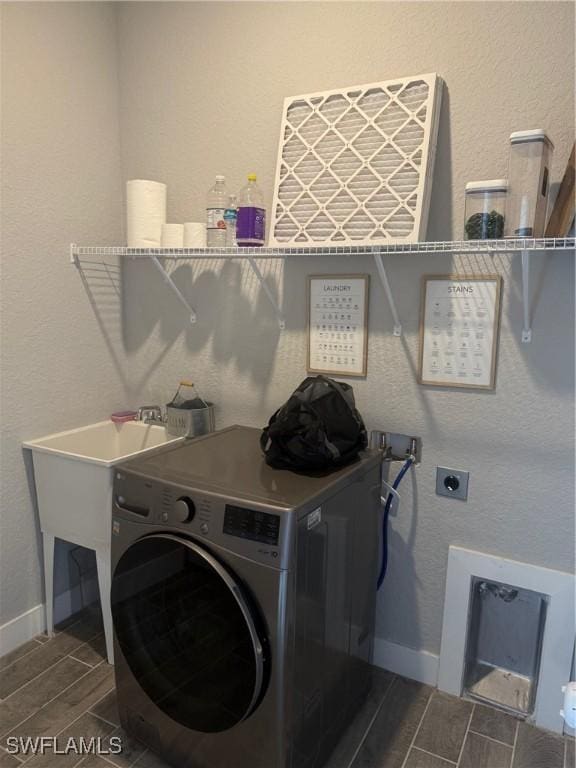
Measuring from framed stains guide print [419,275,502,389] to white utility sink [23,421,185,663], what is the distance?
97 cm

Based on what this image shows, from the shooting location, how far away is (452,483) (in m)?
1.80

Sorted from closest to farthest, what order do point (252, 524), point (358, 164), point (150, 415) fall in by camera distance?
Answer: point (252, 524), point (358, 164), point (150, 415)

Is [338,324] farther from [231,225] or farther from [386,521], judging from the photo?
[386,521]

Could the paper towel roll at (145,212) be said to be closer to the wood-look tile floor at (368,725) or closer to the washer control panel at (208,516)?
the washer control panel at (208,516)

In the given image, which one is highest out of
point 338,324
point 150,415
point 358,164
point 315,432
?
point 358,164

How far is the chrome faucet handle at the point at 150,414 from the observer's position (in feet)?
7.82

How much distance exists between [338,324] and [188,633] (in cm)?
111

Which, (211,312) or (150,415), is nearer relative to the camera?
(211,312)

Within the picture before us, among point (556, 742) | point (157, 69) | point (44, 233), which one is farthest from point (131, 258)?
point (556, 742)

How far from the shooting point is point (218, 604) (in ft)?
4.41

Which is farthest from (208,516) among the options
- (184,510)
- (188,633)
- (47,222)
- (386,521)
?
(47,222)

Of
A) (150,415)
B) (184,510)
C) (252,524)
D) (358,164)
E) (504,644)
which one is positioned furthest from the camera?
(150,415)

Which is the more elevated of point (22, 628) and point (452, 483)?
point (452, 483)

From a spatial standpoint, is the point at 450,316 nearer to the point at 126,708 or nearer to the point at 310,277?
the point at 310,277
